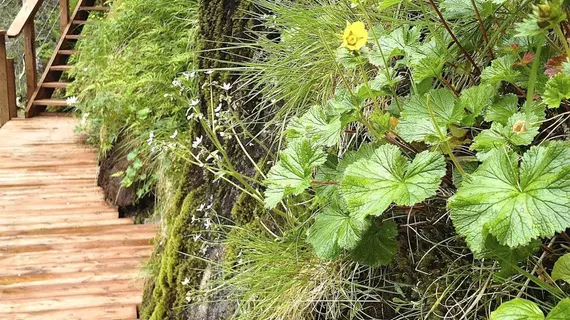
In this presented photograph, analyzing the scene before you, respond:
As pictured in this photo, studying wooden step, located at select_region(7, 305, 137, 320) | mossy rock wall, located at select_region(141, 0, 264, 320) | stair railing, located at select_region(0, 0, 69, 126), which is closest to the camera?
mossy rock wall, located at select_region(141, 0, 264, 320)

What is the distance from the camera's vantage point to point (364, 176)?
767 millimetres

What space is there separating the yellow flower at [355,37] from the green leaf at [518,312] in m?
0.41

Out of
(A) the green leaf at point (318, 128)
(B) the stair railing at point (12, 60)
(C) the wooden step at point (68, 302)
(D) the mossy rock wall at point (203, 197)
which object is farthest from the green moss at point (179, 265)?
(B) the stair railing at point (12, 60)

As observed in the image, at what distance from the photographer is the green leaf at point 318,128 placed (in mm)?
926

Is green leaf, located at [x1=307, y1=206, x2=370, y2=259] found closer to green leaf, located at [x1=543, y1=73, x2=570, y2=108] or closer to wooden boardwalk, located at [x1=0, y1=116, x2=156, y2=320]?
green leaf, located at [x1=543, y1=73, x2=570, y2=108]

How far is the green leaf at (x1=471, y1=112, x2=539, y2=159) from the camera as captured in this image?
28.6 inches

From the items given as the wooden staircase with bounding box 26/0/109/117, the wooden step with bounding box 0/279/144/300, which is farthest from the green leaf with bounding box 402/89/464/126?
the wooden staircase with bounding box 26/0/109/117

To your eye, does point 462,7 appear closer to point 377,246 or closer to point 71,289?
point 377,246

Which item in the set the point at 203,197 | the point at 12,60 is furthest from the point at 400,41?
the point at 12,60

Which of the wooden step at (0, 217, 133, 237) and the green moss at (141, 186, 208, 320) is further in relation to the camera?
the wooden step at (0, 217, 133, 237)

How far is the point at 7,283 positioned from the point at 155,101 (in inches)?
46.3

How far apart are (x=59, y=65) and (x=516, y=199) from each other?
5.98 meters

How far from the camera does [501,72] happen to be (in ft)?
2.78

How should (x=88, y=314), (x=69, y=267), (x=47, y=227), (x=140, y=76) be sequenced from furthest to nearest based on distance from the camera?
1. (x=140, y=76)
2. (x=47, y=227)
3. (x=69, y=267)
4. (x=88, y=314)
